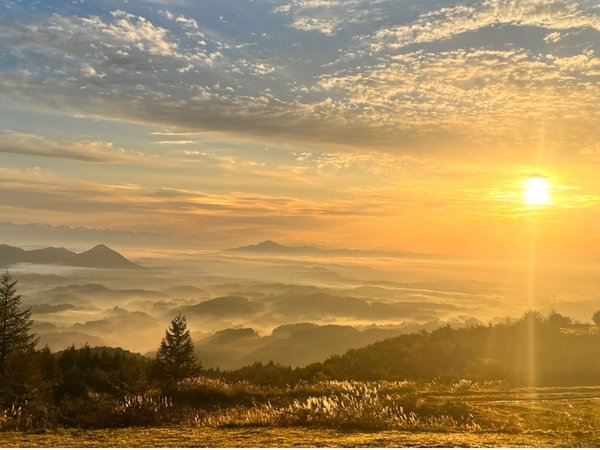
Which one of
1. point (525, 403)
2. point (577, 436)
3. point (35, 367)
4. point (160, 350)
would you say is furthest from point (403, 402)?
point (160, 350)

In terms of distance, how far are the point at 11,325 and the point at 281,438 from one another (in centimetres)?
2891

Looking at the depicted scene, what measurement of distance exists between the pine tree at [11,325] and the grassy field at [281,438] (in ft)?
66.0

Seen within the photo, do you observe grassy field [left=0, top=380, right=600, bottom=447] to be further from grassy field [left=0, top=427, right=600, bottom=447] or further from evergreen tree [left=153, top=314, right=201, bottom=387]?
evergreen tree [left=153, top=314, right=201, bottom=387]

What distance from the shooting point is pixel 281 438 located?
43.7 ft

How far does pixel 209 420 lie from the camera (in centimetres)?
1565

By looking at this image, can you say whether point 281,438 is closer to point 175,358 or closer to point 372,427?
point 372,427

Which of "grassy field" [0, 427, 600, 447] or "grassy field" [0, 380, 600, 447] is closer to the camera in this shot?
"grassy field" [0, 427, 600, 447]

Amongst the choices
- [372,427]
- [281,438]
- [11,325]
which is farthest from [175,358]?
[281,438]

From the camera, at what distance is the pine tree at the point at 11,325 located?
33.5m

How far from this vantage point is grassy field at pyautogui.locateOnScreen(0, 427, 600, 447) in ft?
41.1

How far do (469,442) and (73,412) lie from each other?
12261mm

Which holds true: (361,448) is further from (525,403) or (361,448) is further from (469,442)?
(525,403)

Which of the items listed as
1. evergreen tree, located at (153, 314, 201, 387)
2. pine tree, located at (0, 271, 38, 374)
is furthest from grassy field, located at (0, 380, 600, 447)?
pine tree, located at (0, 271, 38, 374)

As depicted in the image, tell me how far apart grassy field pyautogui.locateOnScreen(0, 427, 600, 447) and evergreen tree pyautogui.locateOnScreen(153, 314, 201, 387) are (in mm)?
20903
